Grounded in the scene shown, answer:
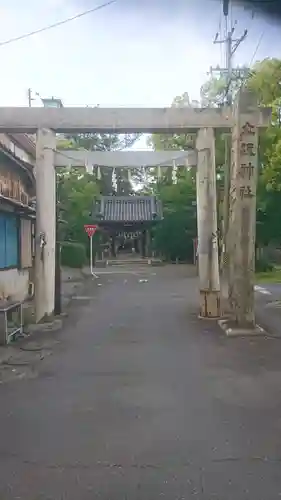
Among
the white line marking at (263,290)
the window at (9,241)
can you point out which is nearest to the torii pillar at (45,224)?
the window at (9,241)

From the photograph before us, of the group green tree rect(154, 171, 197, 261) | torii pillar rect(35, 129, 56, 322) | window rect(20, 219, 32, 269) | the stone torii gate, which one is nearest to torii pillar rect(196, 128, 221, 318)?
the stone torii gate

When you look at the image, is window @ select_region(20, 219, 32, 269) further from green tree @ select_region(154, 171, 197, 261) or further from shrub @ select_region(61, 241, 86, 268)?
green tree @ select_region(154, 171, 197, 261)

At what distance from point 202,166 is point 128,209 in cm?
3193

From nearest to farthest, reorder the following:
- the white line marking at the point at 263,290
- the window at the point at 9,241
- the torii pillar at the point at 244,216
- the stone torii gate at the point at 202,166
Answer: the torii pillar at the point at 244,216, the stone torii gate at the point at 202,166, the window at the point at 9,241, the white line marking at the point at 263,290

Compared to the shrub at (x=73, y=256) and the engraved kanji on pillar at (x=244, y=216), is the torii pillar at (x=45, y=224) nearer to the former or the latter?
the engraved kanji on pillar at (x=244, y=216)

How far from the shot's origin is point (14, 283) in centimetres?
1958

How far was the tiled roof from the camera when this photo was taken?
45938 millimetres

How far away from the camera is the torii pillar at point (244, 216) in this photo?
44.3ft

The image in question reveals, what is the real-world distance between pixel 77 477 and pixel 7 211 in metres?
13.9

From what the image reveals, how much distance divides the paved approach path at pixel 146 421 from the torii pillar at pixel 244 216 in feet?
4.41

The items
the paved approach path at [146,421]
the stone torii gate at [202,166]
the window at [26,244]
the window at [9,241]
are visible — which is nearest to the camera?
the paved approach path at [146,421]

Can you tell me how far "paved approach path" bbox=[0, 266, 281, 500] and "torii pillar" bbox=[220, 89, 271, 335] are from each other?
134cm

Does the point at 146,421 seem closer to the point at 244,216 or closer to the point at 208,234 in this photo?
the point at 244,216

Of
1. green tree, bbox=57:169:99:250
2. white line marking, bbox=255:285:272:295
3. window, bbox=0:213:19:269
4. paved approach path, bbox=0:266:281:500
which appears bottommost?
white line marking, bbox=255:285:272:295
